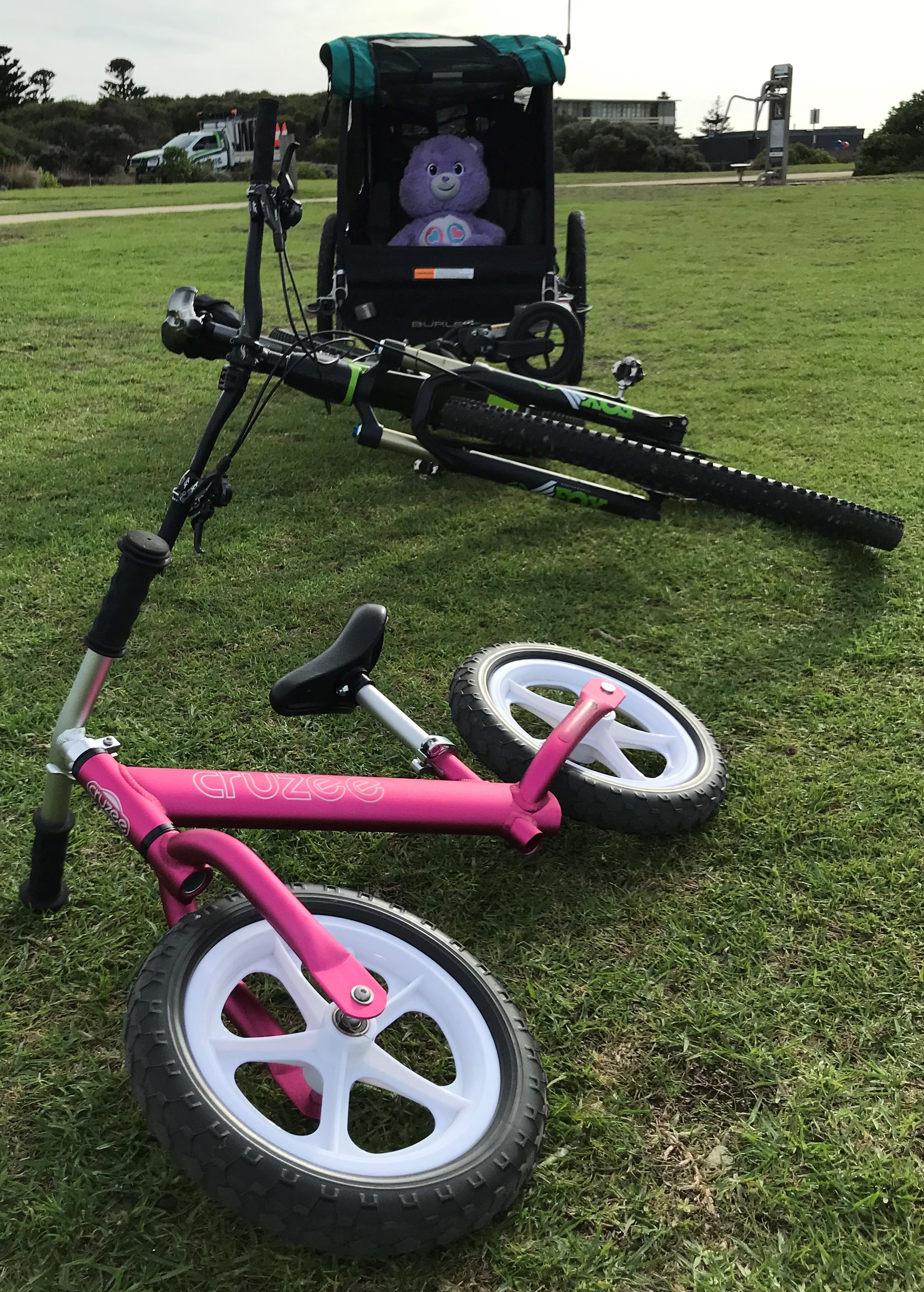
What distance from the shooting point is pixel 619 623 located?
10.3 feet

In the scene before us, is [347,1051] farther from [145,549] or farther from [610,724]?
[610,724]

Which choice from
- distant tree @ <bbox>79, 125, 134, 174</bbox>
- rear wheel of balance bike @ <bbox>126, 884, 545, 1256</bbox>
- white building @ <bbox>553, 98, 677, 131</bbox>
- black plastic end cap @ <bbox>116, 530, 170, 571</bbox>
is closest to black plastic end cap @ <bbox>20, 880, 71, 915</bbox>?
rear wheel of balance bike @ <bbox>126, 884, 545, 1256</bbox>

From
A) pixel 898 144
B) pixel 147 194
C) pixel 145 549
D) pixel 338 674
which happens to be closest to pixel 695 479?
pixel 338 674

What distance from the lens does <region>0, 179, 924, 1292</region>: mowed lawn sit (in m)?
1.39

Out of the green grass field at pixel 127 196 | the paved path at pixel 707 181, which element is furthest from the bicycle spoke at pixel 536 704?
the paved path at pixel 707 181

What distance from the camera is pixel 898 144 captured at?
2214cm

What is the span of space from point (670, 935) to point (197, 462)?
1.74 meters

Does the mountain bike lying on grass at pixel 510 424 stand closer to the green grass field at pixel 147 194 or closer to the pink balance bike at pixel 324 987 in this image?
the pink balance bike at pixel 324 987

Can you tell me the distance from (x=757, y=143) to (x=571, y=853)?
27.6m

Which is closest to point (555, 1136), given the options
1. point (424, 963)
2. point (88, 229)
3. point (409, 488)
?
point (424, 963)

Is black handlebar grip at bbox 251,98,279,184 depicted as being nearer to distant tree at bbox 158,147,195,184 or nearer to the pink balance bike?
the pink balance bike

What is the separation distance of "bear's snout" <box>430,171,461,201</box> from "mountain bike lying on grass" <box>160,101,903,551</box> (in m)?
2.56

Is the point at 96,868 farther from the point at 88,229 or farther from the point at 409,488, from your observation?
the point at 88,229

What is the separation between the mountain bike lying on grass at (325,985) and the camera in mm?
1279
